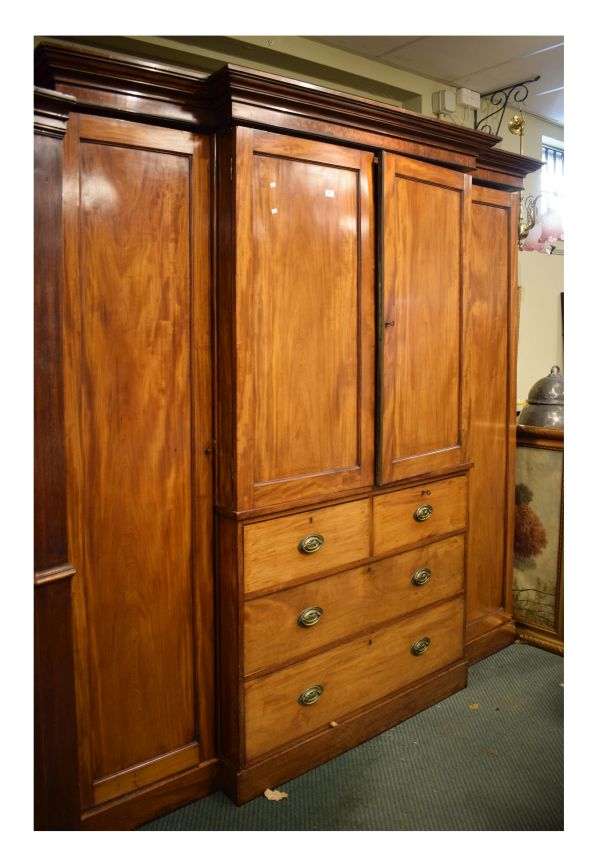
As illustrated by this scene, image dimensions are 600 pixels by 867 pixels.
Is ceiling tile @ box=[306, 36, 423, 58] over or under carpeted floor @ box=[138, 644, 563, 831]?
over

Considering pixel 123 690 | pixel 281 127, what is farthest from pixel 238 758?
pixel 281 127

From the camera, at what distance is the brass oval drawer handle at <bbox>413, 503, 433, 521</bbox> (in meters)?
2.59

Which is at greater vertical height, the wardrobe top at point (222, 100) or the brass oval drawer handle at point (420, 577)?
the wardrobe top at point (222, 100)

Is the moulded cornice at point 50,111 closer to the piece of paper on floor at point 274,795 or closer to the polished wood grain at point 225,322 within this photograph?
the polished wood grain at point 225,322

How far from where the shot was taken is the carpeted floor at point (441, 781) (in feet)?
6.65

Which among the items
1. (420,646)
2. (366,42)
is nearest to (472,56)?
(366,42)

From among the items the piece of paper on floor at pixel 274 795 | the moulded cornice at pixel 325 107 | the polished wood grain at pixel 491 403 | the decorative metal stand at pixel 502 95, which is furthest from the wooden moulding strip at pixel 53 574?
the decorative metal stand at pixel 502 95

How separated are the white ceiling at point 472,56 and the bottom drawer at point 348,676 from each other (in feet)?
9.29

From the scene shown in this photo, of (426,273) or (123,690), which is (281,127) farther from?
(123,690)

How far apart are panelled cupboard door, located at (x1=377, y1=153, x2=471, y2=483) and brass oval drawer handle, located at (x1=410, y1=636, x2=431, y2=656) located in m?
0.69

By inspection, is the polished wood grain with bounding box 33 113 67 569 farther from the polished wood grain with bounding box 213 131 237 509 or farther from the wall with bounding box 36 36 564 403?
the wall with bounding box 36 36 564 403

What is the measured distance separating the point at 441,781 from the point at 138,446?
150cm

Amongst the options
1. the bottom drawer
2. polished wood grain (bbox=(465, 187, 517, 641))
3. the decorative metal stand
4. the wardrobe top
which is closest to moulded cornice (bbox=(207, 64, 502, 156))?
the wardrobe top

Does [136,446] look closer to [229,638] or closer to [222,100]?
[229,638]
